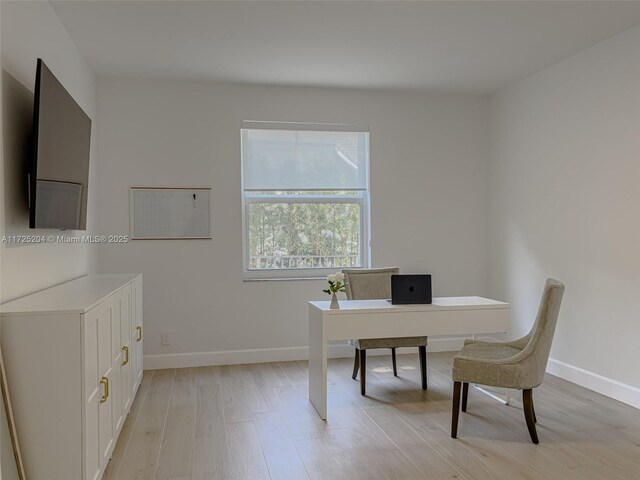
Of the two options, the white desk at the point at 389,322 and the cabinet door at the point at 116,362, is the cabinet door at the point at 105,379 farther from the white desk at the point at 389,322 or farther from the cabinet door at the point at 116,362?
the white desk at the point at 389,322

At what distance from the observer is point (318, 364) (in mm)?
3666

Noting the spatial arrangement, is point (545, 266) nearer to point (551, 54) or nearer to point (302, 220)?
point (551, 54)

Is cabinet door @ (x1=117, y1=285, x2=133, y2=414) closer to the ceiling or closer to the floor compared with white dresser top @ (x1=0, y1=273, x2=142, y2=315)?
closer to the floor

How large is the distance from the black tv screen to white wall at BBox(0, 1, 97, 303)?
Answer: 107 mm

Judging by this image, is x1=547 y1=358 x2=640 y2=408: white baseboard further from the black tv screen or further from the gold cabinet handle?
the black tv screen

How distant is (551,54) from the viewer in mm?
4355

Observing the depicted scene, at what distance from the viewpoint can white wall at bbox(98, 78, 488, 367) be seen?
16.1 feet

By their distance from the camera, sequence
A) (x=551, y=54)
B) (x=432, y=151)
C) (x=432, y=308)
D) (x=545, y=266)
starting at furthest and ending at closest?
(x=432, y=151) < (x=545, y=266) < (x=551, y=54) < (x=432, y=308)

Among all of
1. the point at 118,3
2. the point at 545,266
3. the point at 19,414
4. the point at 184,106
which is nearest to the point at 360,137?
the point at 184,106

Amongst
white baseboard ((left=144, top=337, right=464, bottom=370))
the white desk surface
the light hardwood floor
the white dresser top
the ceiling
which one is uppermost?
the ceiling

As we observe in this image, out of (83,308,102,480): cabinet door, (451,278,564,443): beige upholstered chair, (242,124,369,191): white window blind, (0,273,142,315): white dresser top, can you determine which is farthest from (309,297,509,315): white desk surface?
(242,124,369,191): white window blind

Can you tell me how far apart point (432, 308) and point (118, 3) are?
8.94 feet

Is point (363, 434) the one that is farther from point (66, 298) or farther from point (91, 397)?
point (66, 298)

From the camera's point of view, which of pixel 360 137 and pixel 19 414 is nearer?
pixel 19 414
